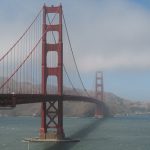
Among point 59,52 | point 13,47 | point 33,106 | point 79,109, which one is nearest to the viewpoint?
point 13,47

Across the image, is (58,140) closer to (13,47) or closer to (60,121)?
(60,121)

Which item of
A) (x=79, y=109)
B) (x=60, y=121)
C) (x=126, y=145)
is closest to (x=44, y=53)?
(x=60, y=121)

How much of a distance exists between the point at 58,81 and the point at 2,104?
16.2 m

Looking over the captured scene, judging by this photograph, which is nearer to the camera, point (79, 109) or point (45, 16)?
point (45, 16)

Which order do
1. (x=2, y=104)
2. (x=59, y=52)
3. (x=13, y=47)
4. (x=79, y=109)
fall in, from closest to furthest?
(x=2, y=104), (x=13, y=47), (x=59, y=52), (x=79, y=109)

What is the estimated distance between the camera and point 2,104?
31047 mm

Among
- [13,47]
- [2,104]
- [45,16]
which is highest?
[45,16]

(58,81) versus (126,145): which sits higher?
(58,81)

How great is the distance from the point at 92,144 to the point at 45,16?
1125 centimetres

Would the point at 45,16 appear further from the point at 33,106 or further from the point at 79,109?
the point at 33,106

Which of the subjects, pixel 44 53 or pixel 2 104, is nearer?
pixel 2 104

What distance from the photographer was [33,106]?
16688 centimetres

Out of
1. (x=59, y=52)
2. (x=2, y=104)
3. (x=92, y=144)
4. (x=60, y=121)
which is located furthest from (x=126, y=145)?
(x=2, y=104)

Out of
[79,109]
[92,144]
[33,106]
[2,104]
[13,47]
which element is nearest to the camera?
[2,104]
